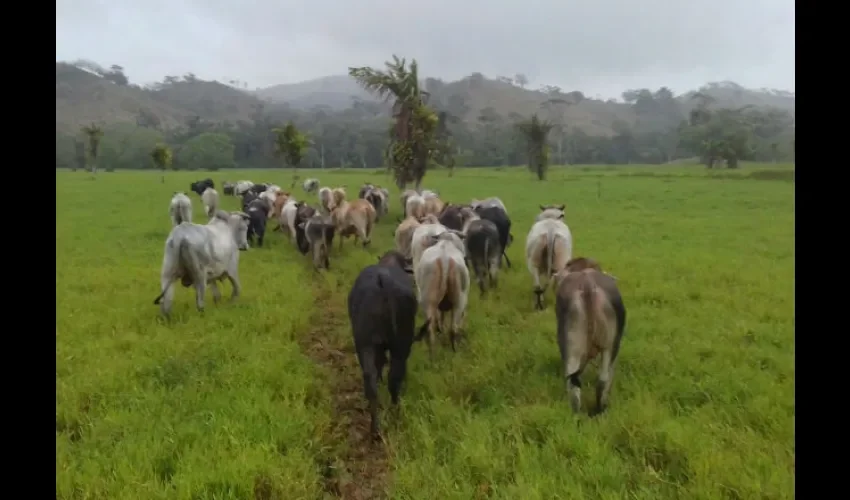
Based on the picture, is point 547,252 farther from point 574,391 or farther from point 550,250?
point 574,391

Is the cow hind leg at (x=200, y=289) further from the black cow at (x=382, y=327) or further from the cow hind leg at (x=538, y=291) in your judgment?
the cow hind leg at (x=538, y=291)

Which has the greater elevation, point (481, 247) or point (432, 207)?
point (432, 207)

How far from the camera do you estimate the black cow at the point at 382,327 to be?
16.8 feet

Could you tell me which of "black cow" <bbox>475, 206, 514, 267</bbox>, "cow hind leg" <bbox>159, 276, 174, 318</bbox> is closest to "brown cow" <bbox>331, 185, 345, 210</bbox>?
"black cow" <bbox>475, 206, 514, 267</bbox>

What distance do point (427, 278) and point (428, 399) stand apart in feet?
5.10

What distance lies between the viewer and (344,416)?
528cm

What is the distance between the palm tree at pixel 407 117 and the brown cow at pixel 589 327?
50.5 feet

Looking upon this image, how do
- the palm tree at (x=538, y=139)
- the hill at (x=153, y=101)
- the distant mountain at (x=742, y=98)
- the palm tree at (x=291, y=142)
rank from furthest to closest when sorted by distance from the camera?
1. the hill at (x=153, y=101)
2. the palm tree at (x=538, y=139)
3. the palm tree at (x=291, y=142)
4. the distant mountain at (x=742, y=98)

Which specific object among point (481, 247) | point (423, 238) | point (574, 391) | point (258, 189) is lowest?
point (574, 391)

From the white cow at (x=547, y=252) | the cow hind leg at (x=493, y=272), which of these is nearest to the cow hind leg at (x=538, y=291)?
the white cow at (x=547, y=252)

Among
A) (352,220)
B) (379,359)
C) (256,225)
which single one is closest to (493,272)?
(352,220)

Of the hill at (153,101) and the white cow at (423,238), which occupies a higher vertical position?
the hill at (153,101)
